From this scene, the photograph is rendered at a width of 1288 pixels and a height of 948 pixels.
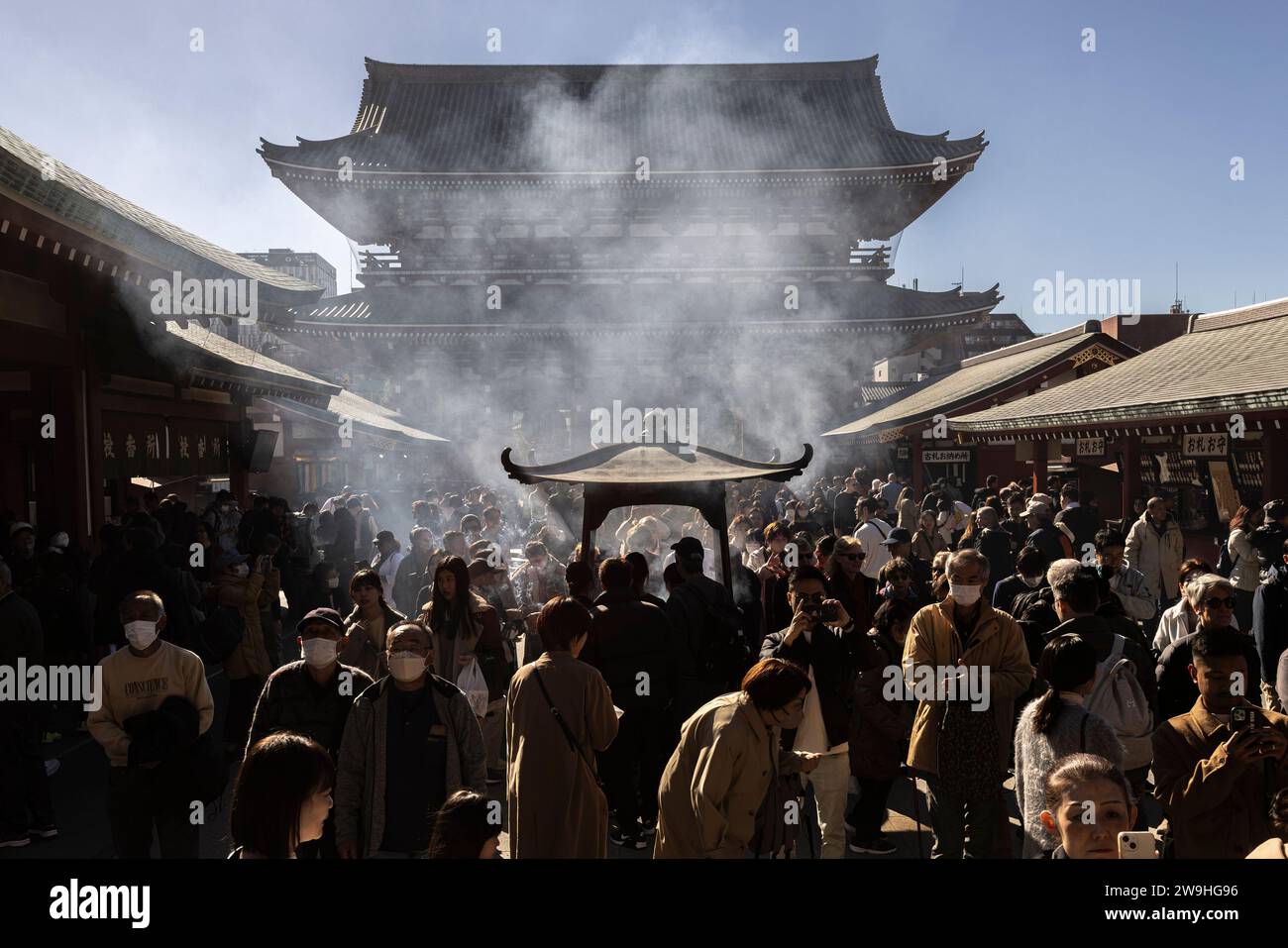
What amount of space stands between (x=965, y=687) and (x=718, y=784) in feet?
5.09

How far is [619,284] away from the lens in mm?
25719

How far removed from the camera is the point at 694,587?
583 centimetres

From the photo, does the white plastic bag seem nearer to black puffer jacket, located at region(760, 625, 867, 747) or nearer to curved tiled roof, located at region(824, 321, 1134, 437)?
black puffer jacket, located at region(760, 625, 867, 747)

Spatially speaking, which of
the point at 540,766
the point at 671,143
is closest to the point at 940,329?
the point at 671,143

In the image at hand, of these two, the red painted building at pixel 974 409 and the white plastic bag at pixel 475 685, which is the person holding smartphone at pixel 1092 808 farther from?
the red painted building at pixel 974 409

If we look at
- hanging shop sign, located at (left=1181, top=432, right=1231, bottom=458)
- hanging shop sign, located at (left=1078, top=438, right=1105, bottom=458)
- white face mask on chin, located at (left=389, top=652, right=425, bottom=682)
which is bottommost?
white face mask on chin, located at (left=389, top=652, right=425, bottom=682)

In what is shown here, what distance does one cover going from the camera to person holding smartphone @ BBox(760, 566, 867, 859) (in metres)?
4.81

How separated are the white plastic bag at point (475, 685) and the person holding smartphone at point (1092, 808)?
3.41m

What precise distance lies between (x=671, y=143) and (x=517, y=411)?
10618 mm

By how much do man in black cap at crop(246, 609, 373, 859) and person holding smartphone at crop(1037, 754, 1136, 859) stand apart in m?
2.94

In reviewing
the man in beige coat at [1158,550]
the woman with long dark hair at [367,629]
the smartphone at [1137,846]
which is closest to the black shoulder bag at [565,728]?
the woman with long dark hair at [367,629]

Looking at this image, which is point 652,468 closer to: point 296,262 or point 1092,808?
point 1092,808

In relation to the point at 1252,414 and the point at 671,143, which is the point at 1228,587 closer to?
the point at 1252,414

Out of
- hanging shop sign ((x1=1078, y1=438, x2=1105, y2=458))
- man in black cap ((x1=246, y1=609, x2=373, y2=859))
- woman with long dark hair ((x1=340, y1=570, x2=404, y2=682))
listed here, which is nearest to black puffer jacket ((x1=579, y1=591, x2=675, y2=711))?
woman with long dark hair ((x1=340, y1=570, x2=404, y2=682))
